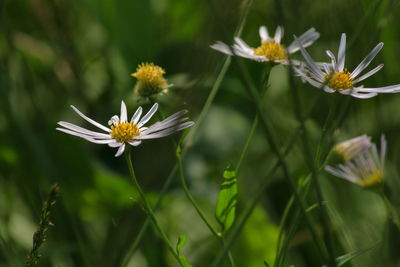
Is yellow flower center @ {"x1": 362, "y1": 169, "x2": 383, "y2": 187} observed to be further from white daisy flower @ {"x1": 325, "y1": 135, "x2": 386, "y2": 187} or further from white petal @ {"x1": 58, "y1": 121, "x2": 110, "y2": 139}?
white petal @ {"x1": 58, "y1": 121, "x2": 110, "y2": 139}

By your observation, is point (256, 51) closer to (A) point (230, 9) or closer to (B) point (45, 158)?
(A) point (230, 9)

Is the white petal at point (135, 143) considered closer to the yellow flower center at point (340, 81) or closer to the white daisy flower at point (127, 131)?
the white daisy flower at point (127, 131)

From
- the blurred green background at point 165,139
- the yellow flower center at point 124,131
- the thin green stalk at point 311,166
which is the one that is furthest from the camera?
the blurred green background at point 165,139

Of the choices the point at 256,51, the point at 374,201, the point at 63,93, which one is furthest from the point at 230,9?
the point at 63,93

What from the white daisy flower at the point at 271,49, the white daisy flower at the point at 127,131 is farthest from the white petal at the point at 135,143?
the white daisy flower at the point at 271,49

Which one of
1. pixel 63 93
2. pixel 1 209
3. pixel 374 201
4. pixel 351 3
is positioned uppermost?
pixel 63 93

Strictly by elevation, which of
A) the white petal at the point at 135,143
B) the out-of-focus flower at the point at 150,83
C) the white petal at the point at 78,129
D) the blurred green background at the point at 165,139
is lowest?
the white petal at the point at 135,143

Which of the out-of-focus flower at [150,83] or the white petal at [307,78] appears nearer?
the white petal at [307,78]
